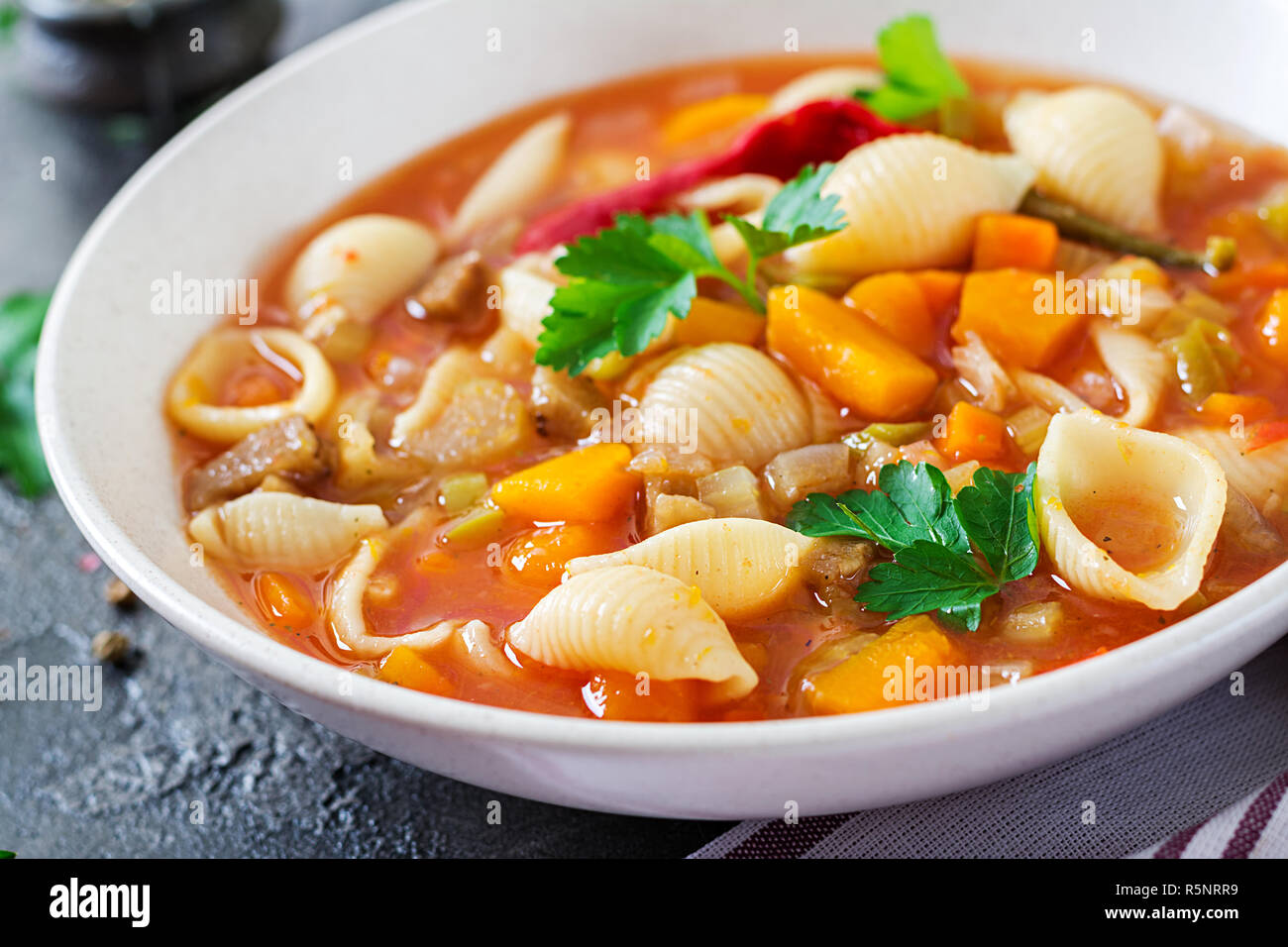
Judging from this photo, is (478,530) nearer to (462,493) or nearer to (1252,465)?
(462,493)

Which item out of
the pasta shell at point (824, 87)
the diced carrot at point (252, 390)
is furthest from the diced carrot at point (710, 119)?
the diced carrot at point (252, 390)

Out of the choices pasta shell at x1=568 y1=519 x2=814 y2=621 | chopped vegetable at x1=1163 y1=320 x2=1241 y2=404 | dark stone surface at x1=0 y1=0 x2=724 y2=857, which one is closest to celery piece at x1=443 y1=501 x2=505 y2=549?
pasta shell at x1=568 y1=519 x2=814 y2=621

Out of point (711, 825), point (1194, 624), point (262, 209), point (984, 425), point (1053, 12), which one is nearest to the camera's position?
point (1194, 624)

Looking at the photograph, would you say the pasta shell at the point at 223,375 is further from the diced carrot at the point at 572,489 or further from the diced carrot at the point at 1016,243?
the diced carrot at the point at 1016,243

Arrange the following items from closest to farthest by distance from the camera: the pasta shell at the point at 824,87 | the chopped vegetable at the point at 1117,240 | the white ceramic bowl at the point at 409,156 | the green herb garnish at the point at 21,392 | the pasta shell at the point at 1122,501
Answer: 1. the white ceramic bowl at the point at 409,156
2. the pasta shell at the point at 1122,501
3. the chopped vegetable at the point at 1117,240
4. the green herb garnish at the point at 21,392
5. the pasta shell at the point at 824,87

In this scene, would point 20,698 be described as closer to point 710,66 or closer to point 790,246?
point 790,246

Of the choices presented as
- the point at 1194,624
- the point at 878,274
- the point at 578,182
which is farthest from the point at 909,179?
the point at 1194,624
